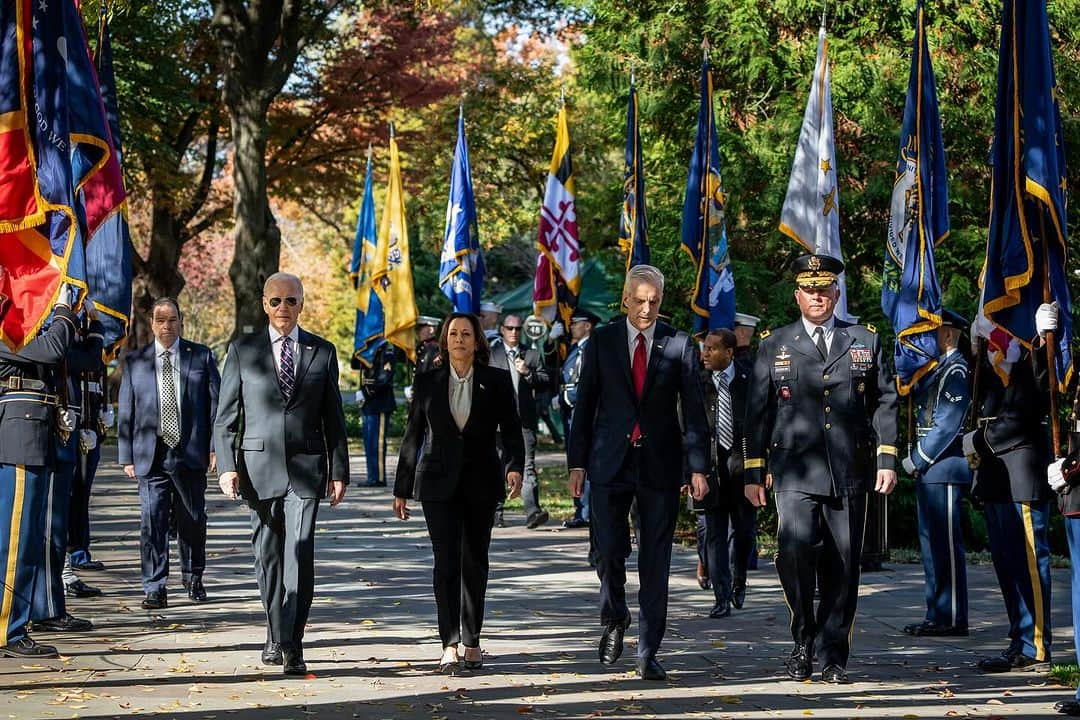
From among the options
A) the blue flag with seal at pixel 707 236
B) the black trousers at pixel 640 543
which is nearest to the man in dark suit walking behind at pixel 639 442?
the black trousers at pixel 640 543

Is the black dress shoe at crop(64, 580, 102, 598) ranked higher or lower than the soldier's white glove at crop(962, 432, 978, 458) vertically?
lower

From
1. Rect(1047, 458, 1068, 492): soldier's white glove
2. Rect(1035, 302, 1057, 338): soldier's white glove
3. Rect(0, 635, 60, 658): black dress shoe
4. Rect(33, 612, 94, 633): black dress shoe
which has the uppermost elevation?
Rect(1035, 302, 1057, 338): soldier's white glove

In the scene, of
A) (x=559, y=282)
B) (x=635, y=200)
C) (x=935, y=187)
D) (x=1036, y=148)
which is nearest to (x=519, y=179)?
(x=559, y=282)

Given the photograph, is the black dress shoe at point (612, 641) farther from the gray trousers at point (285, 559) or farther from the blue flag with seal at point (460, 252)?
the blue flag with seal at point (460, 252)

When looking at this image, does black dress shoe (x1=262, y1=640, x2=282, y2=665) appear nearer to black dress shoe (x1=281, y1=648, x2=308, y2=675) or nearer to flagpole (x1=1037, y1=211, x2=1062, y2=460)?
black dress shoe (x1=281, y1=648, x2=308, y2=675)

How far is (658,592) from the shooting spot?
8586 mm

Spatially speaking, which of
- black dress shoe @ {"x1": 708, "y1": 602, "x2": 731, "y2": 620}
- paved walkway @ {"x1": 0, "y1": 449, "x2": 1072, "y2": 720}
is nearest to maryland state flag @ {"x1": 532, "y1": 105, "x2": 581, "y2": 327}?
paved walkway @ {"x1": 0, "y1": 449, "x2": 1072, "y2": 720}

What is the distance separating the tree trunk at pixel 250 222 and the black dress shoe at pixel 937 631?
1553cm

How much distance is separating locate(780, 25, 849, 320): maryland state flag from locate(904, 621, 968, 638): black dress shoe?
3671mm

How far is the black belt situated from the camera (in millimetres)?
9023

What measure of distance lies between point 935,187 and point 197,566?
22.5 feet

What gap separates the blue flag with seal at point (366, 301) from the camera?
2236cm

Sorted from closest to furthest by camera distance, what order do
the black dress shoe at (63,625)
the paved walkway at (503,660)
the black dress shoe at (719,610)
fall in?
the paved walkway at (503,660)
the black dress shoe at (63,625)
the black dress shoe at (719,610)

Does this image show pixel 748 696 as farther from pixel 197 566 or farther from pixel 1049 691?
pixel 197 566
